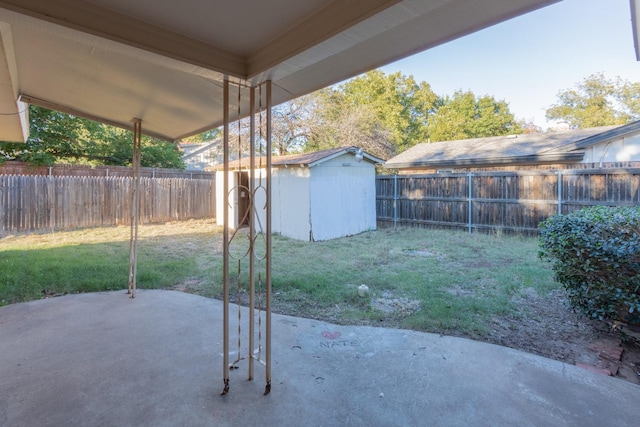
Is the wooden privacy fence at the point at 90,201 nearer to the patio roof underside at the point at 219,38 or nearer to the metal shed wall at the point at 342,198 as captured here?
the metal shed wall at the point at 342,198

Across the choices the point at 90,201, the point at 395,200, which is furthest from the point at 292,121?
the point at 90,201

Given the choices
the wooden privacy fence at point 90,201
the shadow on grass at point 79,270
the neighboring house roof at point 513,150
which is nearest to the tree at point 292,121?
the neighboring house roof at point 513,150

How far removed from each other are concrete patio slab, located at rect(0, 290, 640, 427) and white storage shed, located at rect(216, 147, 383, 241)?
513 cm

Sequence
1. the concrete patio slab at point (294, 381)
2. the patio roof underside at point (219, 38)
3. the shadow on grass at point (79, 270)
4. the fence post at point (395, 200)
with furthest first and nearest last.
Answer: the fence post at point (395, 200)
the shadow on grass at point (79, 270)
the concrete patio slab at point (294, 381)
the patio roof underside at point (219, 38)

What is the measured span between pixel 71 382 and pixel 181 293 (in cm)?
195

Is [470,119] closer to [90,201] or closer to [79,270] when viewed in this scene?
[90,201]

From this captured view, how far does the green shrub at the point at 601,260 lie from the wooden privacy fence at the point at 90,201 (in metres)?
10.4

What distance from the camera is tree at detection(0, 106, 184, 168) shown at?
983cm

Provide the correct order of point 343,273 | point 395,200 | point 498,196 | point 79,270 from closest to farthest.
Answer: point 79,270 < point 343,273 < point 498,196 < point 395,200

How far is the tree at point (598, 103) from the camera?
18.4 metres

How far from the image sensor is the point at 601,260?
9.04 ft

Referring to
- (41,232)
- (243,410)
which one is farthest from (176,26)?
(41,232)

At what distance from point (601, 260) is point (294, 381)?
2581 mm

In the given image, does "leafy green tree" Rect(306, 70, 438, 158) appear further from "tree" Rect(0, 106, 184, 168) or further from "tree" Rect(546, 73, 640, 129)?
"tree" Rect(546, 73, 640, 129)
